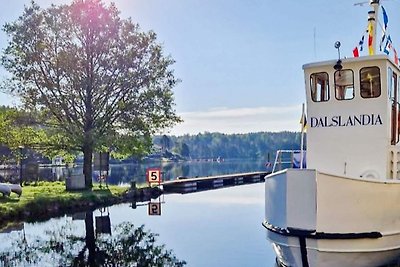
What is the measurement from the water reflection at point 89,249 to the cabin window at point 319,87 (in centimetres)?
535

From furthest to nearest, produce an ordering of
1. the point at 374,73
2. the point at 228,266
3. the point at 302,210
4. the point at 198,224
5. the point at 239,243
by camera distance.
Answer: the point at 198,224 → the point at 239,243 → the point at 228,266 → the point at 374,73 → the point at 302,210

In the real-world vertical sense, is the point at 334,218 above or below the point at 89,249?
above

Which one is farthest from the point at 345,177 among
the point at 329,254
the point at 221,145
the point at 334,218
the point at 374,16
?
the point at 221,145

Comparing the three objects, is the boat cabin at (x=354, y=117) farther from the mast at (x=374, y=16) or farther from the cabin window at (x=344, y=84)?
the mast at (x=374, y=16)

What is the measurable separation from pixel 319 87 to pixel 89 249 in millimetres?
8212

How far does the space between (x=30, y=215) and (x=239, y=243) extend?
914cm

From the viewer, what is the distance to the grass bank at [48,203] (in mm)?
19141

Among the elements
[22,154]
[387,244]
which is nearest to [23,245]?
[387,244]

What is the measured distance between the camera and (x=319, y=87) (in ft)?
38.4

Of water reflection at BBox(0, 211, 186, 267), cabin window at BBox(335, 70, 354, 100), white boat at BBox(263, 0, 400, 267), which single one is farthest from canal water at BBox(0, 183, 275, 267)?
cabin window at BBox(335, 70, 354, 100)

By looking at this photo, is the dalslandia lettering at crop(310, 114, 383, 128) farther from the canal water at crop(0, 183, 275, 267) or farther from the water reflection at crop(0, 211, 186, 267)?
the water reflection at crop(0, 211, 186, 267)

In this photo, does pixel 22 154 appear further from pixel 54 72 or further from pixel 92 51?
pixel 92 51

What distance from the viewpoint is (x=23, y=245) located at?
1532cm

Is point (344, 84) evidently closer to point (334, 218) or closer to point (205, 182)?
point (334, 218)
